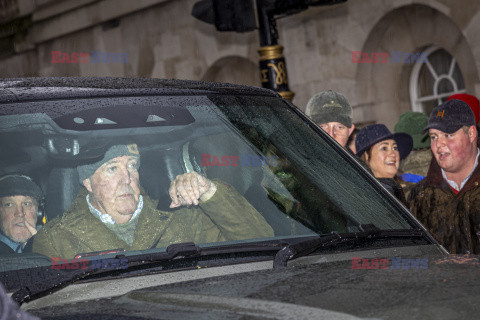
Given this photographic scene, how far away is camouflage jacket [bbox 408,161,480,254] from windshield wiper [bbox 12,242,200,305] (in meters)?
2.01

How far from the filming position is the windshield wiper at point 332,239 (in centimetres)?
235

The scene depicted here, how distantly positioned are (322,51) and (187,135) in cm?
1081

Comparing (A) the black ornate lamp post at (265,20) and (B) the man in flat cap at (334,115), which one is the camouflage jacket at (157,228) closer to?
(B) the man in flat cap at (334,115)

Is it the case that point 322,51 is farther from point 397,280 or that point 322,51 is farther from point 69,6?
point 397,280

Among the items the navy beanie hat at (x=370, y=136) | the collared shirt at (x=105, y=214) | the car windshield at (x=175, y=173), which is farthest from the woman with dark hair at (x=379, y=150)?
the collared shirt at (x=105, y=214)

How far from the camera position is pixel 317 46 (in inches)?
529

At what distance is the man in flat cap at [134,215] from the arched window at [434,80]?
999cm

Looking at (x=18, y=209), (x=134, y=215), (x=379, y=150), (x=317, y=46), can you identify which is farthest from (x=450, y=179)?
(x=317, y=46)

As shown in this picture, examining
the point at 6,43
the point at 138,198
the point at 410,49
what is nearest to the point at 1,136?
the point at 138,198

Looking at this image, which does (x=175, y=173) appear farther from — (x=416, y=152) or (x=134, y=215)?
(x=416, y=152)

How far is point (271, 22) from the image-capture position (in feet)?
27.0

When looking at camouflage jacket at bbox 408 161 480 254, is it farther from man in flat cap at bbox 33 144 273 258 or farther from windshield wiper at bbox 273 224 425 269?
man in flat cap at bbox 33 144 273 258

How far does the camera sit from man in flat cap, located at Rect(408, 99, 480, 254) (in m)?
4.03

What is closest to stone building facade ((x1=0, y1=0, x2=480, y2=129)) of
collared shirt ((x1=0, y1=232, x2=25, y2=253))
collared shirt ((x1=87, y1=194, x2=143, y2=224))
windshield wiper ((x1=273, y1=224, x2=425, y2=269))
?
windshield wiper ((x1=273, y1=224, x2=425, y2=269))
